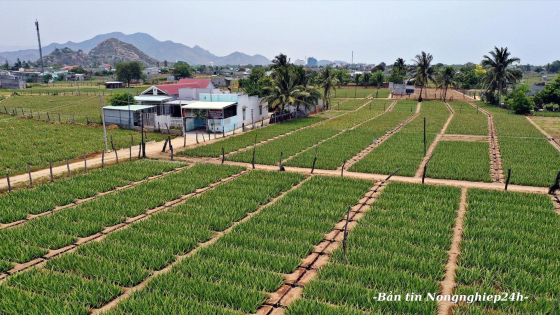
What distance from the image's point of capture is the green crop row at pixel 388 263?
8828 millimetres

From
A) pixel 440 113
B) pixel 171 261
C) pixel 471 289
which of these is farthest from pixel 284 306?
pixel 440 113

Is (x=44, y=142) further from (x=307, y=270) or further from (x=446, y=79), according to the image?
(x=446, y=79)

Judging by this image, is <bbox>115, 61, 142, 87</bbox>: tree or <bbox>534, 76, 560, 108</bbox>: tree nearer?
<bbox>534, 76, 560, 108</bbox>: tree

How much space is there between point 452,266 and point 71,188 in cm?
1685

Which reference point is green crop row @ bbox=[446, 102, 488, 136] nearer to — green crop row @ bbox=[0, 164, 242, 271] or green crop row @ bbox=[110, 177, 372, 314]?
green crop row @ bbox=[110, 177, 372, 314]

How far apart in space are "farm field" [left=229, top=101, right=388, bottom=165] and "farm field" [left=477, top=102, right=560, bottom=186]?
46.0 ft

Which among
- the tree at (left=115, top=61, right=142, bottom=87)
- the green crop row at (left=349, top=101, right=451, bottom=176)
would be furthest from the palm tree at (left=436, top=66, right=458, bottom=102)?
the tree at (left=115, top=61, right=142, bottom=87)

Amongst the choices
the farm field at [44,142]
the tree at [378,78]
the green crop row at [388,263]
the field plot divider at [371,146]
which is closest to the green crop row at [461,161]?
the field plot divider at [371,146]

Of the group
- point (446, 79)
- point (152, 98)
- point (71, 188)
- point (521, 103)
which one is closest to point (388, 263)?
point (71, 188)

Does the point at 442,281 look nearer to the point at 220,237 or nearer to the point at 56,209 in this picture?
the point at 220,237

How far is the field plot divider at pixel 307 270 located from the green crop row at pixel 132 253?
11.8 ft

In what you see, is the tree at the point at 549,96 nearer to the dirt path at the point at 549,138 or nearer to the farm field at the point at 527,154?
the dirt path at the point at 549,138

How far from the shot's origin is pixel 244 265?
35.2ft

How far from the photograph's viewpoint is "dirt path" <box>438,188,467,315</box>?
9117mm
